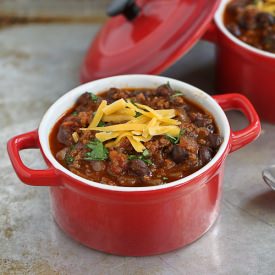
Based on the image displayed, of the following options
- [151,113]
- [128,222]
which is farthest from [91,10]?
[128,222]

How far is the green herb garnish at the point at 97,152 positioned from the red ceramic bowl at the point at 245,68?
69 centimetres

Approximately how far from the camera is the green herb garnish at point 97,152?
1.65 m

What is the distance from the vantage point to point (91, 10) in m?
2.87

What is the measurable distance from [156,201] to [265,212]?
0.44 meters

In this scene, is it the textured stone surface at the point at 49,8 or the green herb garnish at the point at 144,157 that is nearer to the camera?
the green herb garnish at the point at 144,157

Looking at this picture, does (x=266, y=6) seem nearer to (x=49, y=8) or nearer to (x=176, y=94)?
(x=176, y=94)

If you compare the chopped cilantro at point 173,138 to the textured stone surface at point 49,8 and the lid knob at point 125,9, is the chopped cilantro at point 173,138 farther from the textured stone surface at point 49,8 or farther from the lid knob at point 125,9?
the textured stone surface at point 49,8

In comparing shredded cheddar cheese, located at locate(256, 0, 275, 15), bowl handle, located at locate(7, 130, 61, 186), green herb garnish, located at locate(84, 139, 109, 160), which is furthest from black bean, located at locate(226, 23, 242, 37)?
bowl handle, located at locate(7, 130, 61, 186)

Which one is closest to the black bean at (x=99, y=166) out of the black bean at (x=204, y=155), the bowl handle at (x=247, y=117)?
the black bean at (x=204, y=155)

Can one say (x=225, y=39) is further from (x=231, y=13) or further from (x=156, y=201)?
(x=156, y=201)

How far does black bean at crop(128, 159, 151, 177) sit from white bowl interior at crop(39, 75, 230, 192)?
5cm

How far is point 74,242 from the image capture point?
1792 millimetres

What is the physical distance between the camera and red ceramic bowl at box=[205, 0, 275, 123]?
6.81 ft

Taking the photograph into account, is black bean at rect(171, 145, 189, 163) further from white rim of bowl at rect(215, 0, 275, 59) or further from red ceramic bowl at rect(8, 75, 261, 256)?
white rim of bowl at rect(215, 0, 275, 59)
